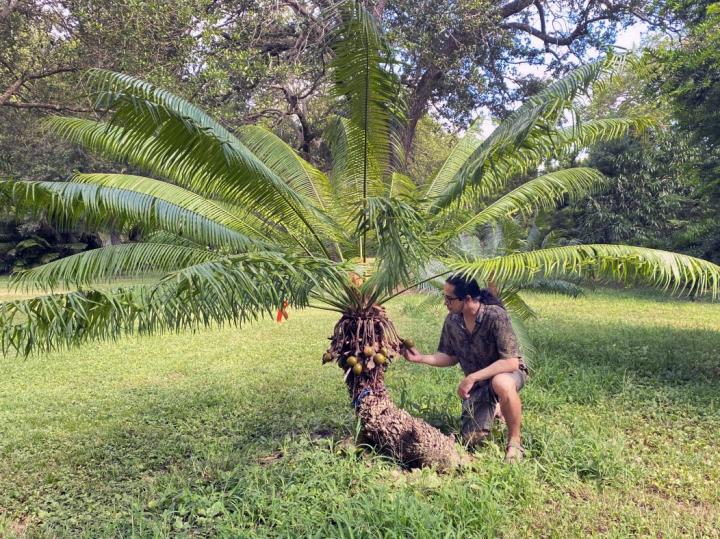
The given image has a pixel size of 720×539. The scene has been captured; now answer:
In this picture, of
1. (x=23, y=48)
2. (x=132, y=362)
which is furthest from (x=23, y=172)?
(x=132, y=362)

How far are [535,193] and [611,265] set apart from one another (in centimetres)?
128

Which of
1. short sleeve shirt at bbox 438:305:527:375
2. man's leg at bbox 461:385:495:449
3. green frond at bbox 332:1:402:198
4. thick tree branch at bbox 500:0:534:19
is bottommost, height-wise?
man's leg at bbox 461:385:495:449

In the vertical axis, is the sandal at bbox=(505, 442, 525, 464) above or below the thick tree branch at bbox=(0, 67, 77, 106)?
below

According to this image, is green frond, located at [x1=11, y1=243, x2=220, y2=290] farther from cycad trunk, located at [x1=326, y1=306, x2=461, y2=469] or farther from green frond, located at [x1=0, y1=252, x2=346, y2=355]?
cycad trunk, located at [x1=326, y1=306, x2=461, y2=469]

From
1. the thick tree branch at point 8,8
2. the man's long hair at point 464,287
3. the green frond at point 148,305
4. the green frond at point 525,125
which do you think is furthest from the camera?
the thick tree branch at point 8,8

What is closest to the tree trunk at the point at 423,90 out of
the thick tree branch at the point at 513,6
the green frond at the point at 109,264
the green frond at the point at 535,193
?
the thick tree branch at the point at 513,6

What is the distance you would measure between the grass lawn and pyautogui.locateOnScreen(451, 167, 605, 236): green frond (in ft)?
5.74

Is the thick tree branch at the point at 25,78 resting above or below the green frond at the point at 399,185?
above

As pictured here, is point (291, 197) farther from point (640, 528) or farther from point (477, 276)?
point (640, 528)

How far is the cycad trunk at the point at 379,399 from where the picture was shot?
361 centimetres

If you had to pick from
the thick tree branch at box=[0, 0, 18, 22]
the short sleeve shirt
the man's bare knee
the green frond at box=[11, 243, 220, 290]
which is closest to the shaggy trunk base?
the man's bare knee

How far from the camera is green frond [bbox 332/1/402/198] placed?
12.0 ft

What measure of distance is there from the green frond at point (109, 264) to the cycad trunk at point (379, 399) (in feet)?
3.78

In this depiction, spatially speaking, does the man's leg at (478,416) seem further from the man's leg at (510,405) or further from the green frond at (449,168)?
the green frond at (449,168)
